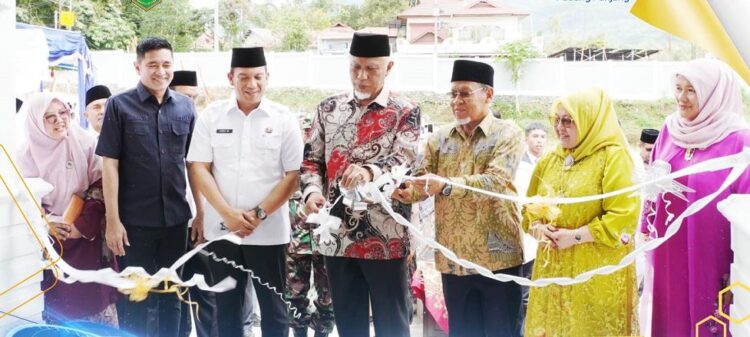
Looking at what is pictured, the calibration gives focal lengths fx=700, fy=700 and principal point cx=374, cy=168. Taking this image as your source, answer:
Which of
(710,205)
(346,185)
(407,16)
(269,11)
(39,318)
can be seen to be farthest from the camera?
(269,11)

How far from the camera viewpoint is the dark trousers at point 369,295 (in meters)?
2.51

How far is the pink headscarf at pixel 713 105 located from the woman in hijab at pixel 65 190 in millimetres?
2360

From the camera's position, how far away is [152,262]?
113 inches

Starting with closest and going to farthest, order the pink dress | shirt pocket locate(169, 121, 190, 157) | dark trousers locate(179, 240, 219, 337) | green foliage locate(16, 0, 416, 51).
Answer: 1. the pink dress
2. shirt pocket locate(169, 121, 190, 157)
3. dark trousers locate(179, 240, 219, 337)
4. green foliage locate(16, 0, 416, 51)

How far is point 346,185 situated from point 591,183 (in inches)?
31.7

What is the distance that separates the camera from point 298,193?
313cm

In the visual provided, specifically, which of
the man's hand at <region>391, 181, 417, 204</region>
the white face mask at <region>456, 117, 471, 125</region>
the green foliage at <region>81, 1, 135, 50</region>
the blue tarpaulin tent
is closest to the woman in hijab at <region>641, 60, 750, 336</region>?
the white face mask at <region>456, 117, 471, 125</region>

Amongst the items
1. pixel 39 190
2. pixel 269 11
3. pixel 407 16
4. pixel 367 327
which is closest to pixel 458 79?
pixel 367 327

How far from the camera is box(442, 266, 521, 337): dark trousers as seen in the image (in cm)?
244

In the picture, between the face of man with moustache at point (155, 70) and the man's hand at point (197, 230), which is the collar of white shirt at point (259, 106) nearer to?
the face of man with moustache at point (155, 70)

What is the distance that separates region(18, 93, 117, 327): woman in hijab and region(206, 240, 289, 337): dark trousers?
2.06ft

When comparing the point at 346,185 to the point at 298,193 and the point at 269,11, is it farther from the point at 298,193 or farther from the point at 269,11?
the point at 269,11

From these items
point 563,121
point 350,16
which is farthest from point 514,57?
point 563,121

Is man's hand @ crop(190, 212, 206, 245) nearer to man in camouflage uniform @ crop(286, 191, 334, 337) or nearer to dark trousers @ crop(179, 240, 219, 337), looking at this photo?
dark trousers @ crop(179, 240, 219, 337)
